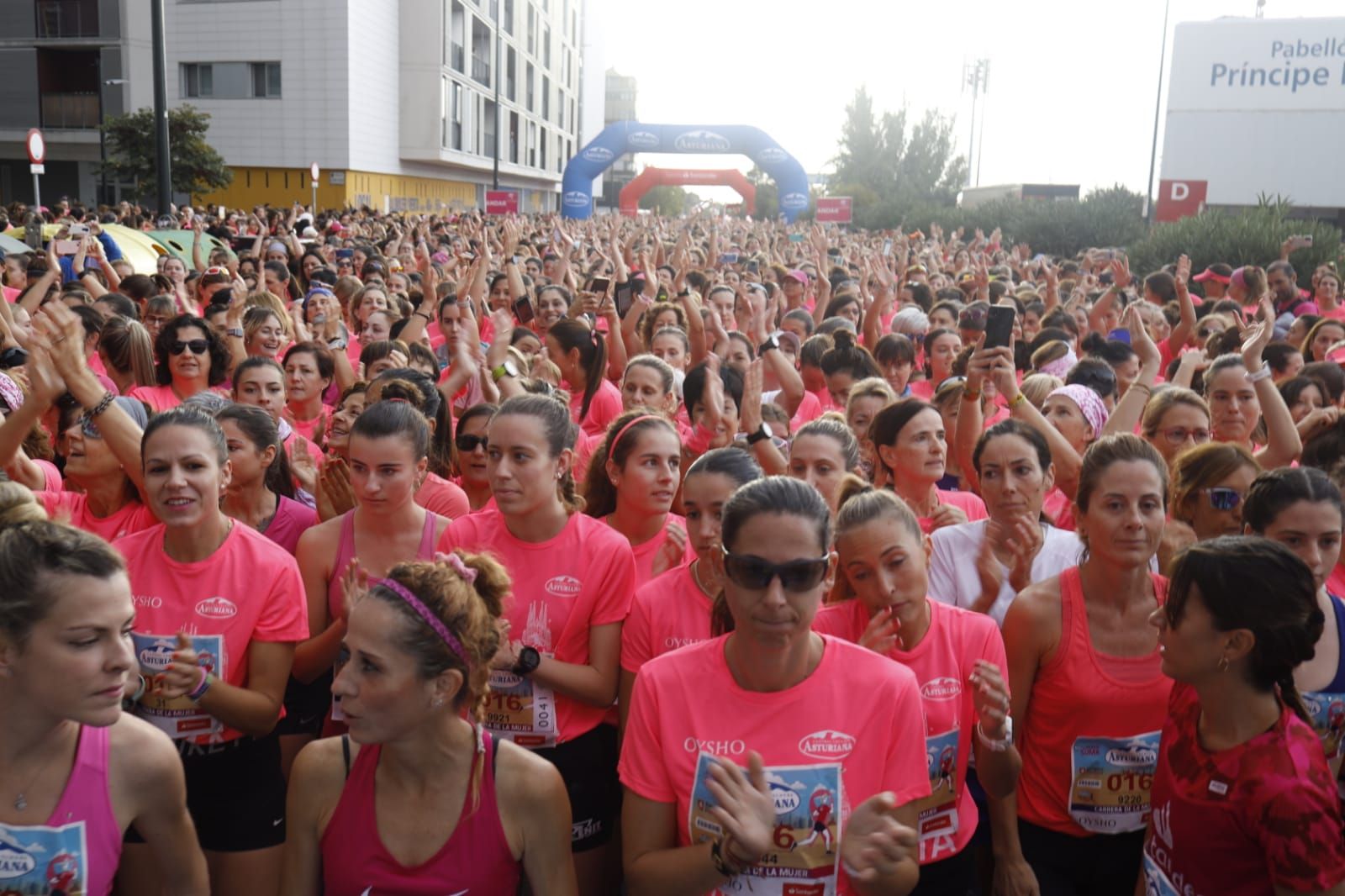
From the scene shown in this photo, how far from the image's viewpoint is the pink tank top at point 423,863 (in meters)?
2.73

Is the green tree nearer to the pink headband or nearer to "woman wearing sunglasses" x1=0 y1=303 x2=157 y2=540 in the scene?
"woman wearing sunglasses" x1=0 y1=303 x2=157 y2=540

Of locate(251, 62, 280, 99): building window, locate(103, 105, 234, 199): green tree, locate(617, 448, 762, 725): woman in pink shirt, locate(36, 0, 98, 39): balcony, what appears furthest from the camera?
locate(36, 0, 98, 39): balcony

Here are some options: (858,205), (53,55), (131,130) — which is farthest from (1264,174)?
(53,55)

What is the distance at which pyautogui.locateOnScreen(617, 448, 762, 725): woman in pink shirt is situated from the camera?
360 cm

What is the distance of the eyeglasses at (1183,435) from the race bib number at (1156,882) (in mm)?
2584

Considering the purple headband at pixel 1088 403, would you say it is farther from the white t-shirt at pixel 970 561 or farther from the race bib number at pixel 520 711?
the race bib number at pixel 520 711

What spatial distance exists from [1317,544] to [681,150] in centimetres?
4245

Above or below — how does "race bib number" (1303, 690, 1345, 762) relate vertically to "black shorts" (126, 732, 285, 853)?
above

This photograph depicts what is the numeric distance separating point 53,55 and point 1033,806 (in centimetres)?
5011

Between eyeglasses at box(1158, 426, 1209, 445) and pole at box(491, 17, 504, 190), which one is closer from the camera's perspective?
eyeglasses at box(1158, 426, 1209, 445)

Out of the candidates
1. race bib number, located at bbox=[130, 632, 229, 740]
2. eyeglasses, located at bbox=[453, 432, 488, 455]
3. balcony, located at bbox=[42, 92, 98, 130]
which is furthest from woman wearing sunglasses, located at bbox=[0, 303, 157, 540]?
balcony, located at bbox=[42, 92, 98, 130]

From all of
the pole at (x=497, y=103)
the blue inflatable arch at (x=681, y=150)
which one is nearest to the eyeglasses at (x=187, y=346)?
the pole at (x=497, y=103)

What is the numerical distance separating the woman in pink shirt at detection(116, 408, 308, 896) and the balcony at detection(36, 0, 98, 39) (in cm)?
4621

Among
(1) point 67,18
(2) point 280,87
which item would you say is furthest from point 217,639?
(1) point 67,18
